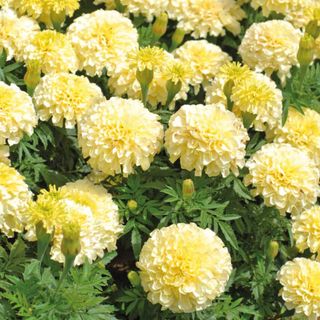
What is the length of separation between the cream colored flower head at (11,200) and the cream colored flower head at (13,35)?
0.76 metres

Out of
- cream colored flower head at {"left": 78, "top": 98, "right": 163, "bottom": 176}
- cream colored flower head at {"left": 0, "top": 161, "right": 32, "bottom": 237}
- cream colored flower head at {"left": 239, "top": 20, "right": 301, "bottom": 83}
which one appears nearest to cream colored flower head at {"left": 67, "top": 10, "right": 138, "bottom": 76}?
cream colored flower head at {"left": 78, "top": 98, "right": 163, "bottom": 176}

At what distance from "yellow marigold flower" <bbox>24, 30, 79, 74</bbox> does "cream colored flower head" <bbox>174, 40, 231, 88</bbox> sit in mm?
549

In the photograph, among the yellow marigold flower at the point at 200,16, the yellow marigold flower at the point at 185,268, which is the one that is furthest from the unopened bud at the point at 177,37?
the yellow marigold flower at the point at 185,268

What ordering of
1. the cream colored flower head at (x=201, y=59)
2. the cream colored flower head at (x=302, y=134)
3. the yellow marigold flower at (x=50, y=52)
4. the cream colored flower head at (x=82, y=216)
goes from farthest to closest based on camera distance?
the cream colored flower head at (x=201, y=59) → the cream colored flower head at (x=302, y=134) → the yellow marigold flower at (x=50, y=52) → the cream colored flower head at (x=82, y=216)

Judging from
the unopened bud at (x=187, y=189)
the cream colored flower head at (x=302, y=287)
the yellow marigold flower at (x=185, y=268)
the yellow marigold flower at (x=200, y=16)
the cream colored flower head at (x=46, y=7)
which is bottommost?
the cream colored flower head at (x=302, y=287)

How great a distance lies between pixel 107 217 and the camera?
8.67 ft

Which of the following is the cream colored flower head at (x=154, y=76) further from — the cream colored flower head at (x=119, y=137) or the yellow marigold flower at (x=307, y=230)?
the yellow marigold flower at (x=307, y=230)

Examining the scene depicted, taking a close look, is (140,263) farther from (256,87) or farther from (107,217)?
(256,87)

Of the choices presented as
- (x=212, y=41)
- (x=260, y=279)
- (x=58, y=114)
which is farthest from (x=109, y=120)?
(x=212, y=41)

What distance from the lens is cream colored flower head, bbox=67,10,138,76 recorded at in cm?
316

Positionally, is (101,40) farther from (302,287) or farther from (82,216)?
(302,287)

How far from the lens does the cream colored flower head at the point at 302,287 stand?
2686mm

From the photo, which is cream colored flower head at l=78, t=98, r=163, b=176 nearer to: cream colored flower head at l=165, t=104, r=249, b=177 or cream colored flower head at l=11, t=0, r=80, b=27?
cream colored flower head at l=165, t=104, r=249, b=177

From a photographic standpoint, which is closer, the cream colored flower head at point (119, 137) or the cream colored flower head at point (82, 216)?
the cream colored flower head at point (82, 216)
